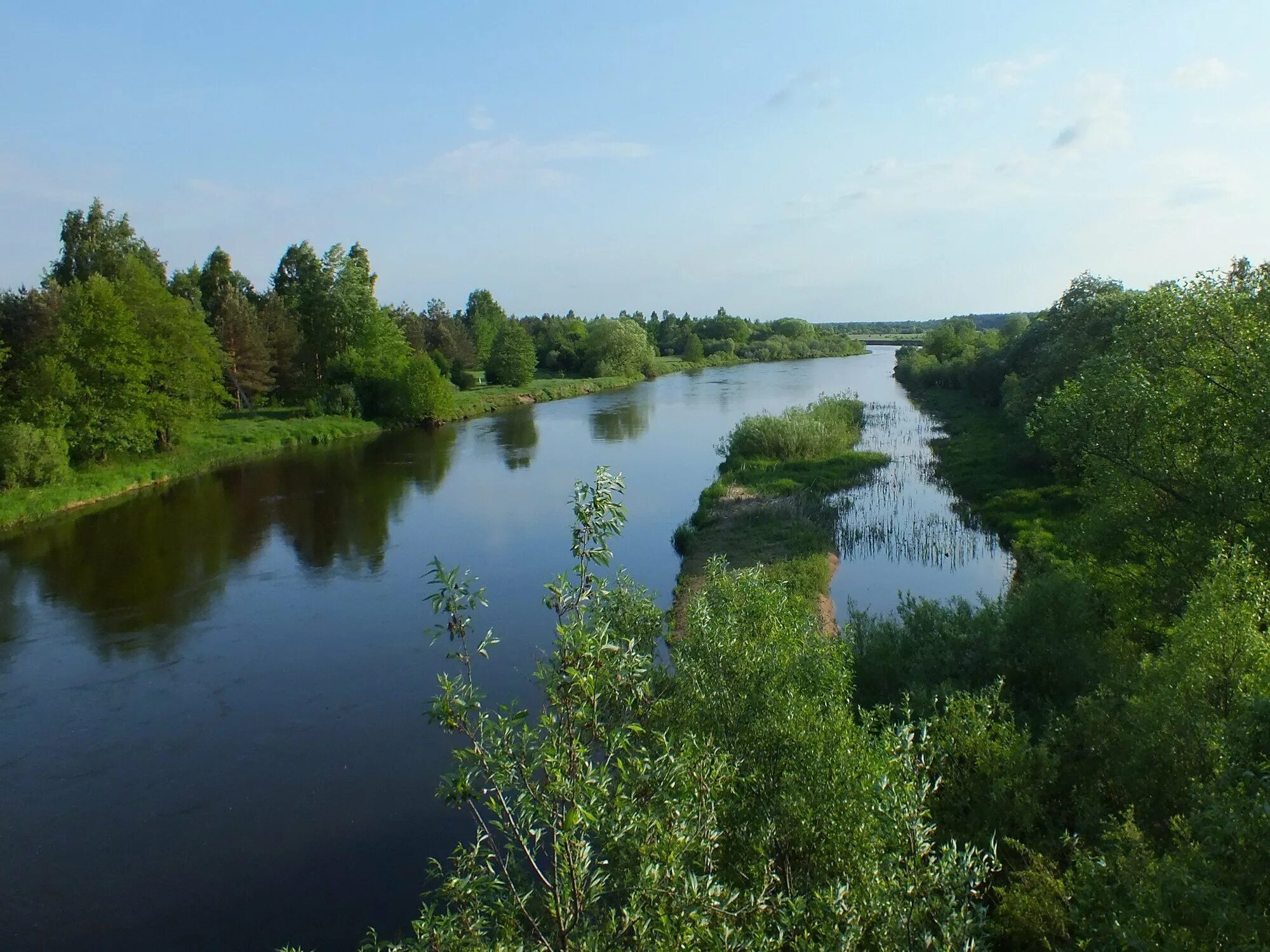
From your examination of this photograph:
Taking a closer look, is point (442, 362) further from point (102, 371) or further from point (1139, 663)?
point (1139, 663)

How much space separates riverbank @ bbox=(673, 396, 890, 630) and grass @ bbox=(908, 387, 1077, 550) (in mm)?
3252

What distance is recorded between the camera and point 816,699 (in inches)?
260

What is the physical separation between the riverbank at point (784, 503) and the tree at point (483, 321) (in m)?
45.6

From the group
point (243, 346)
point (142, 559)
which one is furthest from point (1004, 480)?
point (243, 346)

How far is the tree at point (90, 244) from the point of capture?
43125 mm

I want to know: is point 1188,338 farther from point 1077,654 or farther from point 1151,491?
point 1077,654

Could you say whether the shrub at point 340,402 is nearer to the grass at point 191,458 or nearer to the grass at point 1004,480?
the grass at point 191,458

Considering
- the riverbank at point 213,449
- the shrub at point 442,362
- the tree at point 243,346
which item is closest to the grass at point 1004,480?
the riverbank at point 213,449

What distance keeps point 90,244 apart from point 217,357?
441 inches

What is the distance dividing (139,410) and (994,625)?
1284 inches

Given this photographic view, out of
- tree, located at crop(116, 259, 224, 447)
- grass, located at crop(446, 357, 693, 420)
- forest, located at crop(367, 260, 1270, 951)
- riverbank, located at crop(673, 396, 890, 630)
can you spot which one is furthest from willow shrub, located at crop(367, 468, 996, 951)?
grass, located at crop(446, 357, 693, 420)

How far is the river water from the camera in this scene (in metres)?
9.69

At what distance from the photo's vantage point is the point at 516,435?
45219 millimetres

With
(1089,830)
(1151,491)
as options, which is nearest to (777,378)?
(1151,491)
